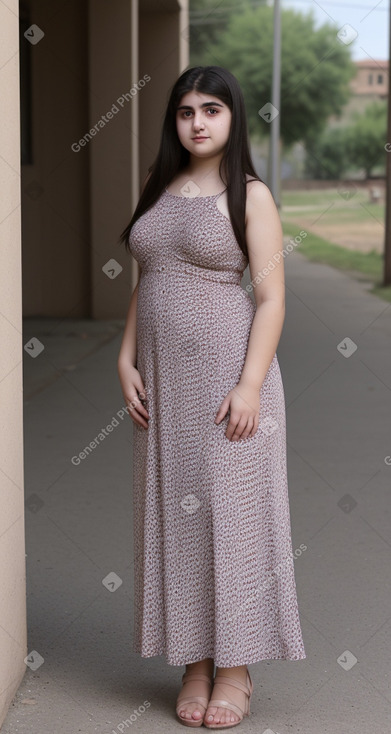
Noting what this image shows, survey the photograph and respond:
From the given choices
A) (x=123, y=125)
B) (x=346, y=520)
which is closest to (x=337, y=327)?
(x=123, y=125)

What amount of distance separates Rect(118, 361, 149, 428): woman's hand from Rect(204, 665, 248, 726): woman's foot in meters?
0.76

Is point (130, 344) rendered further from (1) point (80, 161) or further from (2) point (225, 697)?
(1) point (80, 161)

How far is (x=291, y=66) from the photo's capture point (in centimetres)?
5862

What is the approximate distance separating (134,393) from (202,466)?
302mm

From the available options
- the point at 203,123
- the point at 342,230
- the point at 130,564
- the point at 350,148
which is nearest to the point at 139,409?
the point at 203,123

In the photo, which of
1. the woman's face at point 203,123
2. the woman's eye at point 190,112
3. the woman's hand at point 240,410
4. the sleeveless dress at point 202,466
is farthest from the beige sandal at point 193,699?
the woman's eye at point 190,112

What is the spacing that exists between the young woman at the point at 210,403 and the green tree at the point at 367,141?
6495 cm

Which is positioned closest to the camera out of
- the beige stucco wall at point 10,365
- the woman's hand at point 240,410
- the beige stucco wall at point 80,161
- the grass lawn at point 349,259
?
the woman's hand at point 240,410

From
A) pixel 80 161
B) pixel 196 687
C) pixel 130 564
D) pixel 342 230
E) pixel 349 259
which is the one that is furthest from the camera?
pixel 342 230

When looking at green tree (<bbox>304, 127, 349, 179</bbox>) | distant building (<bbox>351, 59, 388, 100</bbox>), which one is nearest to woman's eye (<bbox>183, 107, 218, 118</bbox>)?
green tree (<bbox>304, 127, 349, 179</bbox>)

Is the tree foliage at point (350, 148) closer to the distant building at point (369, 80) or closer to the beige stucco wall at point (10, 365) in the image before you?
the distant building at point (369, 80)

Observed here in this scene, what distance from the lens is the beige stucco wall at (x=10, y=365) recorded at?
10.5 feet

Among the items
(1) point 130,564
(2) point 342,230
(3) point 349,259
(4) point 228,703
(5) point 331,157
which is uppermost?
(4) point 228,703

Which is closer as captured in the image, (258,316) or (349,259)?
(258,316)
